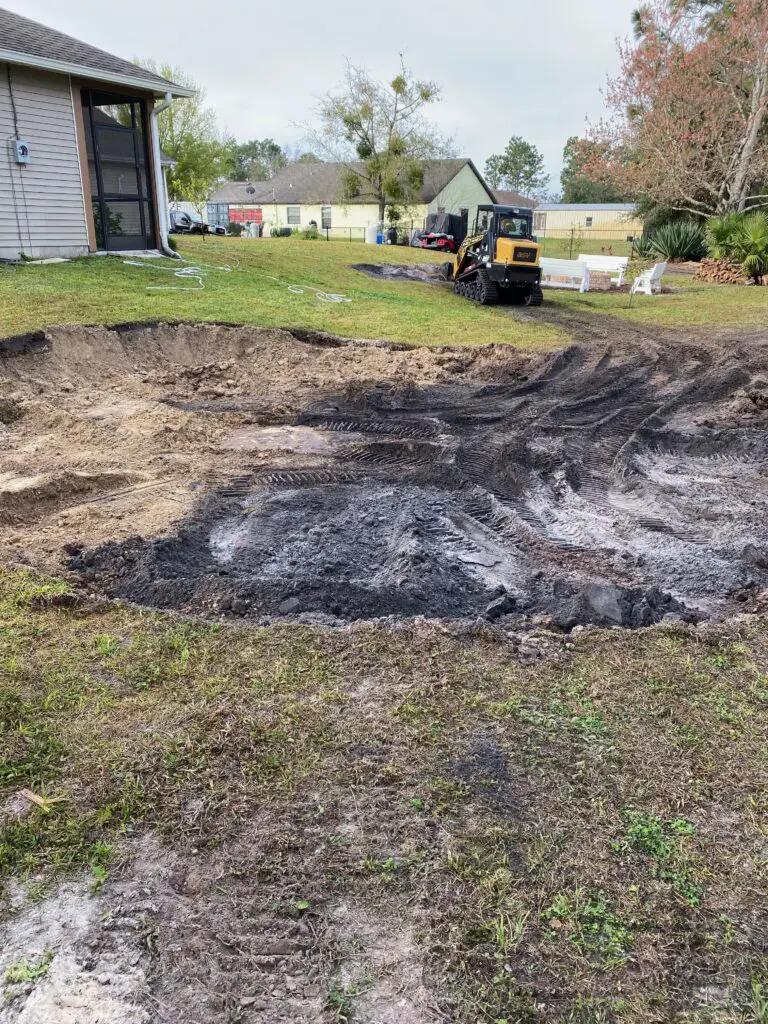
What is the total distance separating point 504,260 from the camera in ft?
51.2

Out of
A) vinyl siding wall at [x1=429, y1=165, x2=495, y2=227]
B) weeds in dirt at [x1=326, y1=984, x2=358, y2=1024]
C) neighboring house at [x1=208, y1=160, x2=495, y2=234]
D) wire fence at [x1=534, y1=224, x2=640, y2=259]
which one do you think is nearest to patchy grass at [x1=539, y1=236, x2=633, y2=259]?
wire fence at [x1=534, y1=224, x2=640, y2=259]

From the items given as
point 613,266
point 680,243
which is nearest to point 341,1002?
point 613,266

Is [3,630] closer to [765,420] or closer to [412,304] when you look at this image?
[765,420]

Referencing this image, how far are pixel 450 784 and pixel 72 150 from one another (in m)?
16.3

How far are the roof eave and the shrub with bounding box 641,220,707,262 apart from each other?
19269 mm

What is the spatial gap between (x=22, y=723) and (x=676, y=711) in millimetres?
2959

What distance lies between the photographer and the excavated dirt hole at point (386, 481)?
441 cm

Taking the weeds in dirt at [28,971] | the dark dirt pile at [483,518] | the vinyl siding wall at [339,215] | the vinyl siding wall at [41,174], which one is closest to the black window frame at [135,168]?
the vinyl siding wall at [41,174]

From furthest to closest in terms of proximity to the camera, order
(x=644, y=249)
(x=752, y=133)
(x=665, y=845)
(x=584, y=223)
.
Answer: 1. (x=584, y=223)
2. (x=644, y=249)
3. (x=752, y=133)
4. (x=665, y=845)

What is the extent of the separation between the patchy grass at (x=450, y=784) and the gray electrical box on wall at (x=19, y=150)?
43.5 feet

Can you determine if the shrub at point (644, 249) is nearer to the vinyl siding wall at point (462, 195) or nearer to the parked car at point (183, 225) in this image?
the vinyl siding wall at point (462, 195)

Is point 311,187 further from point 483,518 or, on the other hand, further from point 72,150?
point 483,518

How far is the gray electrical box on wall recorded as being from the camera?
13453mm

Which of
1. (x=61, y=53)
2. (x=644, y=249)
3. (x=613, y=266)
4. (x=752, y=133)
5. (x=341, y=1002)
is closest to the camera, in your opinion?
(x=341, y=1002)
